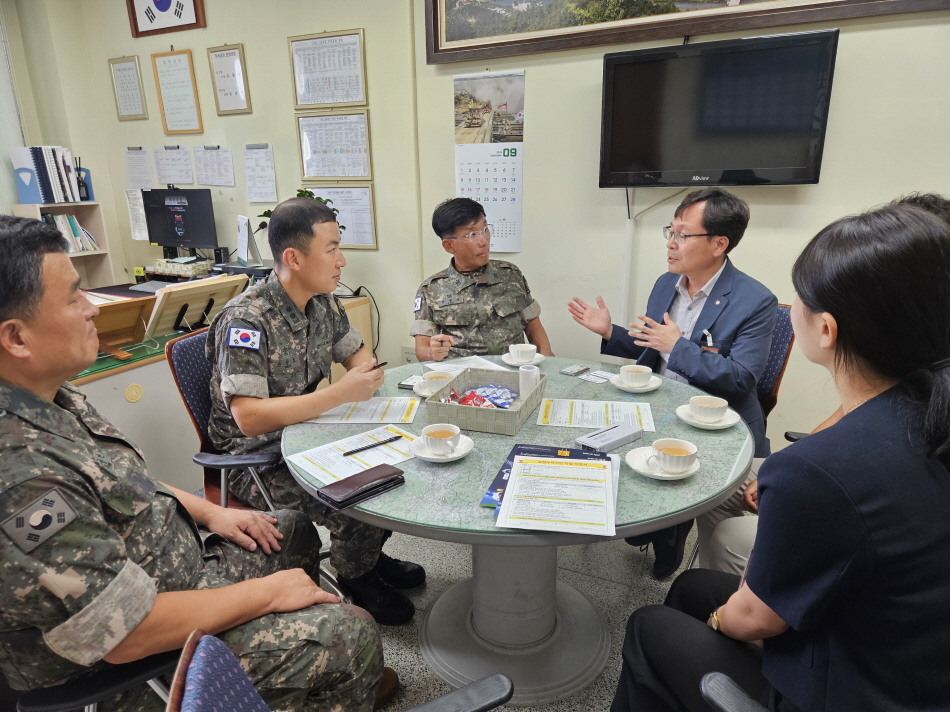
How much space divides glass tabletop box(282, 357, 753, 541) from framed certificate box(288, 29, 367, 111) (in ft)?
7.60

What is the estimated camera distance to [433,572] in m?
2.07

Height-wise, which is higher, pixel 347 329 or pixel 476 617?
pixel 347 329

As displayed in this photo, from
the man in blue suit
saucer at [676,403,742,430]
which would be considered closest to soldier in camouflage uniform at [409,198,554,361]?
the man in blue suit

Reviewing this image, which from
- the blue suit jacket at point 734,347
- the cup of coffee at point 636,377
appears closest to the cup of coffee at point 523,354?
the cup of coffee at point 636,377

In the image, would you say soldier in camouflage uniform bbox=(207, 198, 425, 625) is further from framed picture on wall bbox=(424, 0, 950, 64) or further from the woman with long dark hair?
framed picture on wall bbox=(424, 0, 950, 64)

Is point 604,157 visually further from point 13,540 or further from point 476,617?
point 13,540

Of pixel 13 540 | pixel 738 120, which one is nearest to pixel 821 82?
pixel 738 120

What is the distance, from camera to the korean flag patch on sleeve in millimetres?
1583

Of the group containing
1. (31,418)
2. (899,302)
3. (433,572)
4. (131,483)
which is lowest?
(433,572)

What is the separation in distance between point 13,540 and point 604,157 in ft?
8.25

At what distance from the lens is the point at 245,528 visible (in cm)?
139

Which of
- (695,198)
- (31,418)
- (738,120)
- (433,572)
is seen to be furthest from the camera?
(738,120)

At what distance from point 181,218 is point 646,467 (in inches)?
144

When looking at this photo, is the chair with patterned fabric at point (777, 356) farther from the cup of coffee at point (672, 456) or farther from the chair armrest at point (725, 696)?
the chair armrest at point (725, 696)
